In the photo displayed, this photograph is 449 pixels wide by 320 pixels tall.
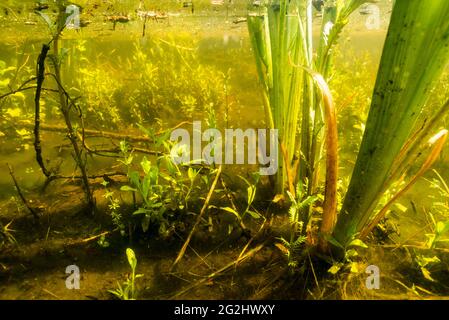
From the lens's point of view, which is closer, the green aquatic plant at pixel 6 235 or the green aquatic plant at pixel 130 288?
the green aquatic plant at pixel 130 288

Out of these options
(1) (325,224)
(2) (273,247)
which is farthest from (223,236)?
(1) (325,224)

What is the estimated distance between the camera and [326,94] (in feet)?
3.77

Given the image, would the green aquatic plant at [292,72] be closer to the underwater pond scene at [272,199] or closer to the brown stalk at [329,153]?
the underwater pond scene at [272,199]

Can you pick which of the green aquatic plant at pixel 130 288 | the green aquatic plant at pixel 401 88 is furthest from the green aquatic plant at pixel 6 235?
the green aquatic plant at pixel 401 88

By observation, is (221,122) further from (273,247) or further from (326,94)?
(326,94)

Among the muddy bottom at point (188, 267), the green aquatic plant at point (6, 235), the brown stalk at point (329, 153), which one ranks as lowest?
the muddy bottom at point (188, 267)

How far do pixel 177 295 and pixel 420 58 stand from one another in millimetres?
1312

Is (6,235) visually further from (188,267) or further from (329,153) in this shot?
(329,153)

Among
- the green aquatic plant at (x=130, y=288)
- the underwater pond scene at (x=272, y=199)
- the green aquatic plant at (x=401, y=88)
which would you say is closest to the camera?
the green aquatic plant at (x=401, y=88)

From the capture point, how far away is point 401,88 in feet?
3.18

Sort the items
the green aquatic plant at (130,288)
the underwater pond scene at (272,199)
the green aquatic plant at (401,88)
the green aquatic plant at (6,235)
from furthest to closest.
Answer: the green aquatic plant at (6,235) → the green aquatic plant at (130,288) → the underwater pond scene at (272,199) → the green aquatic plant at (401,88)

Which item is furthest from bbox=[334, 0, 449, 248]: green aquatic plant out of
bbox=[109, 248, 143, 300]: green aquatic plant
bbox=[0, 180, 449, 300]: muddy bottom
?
bbox=[109, 248, 143, 300]: green aquatic plant

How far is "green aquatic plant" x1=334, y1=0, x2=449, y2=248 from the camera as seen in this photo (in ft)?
2.89

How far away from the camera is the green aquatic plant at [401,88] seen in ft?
2.89
